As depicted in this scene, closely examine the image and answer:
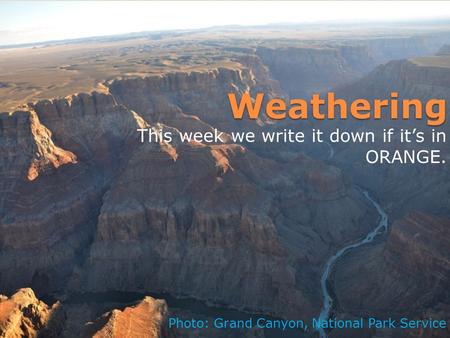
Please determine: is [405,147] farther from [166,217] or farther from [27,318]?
[27,318]

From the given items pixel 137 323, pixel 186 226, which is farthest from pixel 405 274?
pixel 137 323

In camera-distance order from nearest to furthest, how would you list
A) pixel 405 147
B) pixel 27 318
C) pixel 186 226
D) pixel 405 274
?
pixel 27 318 < pixel 405 274 < pixel 186 226 < pixel 405 147

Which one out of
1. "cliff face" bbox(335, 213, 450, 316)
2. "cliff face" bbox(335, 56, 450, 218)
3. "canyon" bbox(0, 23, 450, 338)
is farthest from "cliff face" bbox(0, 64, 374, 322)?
"cliff face" bbox(335, 56, 450, 218)

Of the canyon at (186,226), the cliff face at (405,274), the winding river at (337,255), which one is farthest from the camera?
the winding river at (337,255)

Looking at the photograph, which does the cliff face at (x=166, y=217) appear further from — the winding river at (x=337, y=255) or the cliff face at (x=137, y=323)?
the cliff face at (x=137, y=323)

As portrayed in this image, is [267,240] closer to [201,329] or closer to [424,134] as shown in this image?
[201,329]

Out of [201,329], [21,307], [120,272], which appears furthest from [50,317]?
[120,272]

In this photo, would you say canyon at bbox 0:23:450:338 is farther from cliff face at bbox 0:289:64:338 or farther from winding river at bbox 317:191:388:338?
winding river at bbox 317:191:388:338

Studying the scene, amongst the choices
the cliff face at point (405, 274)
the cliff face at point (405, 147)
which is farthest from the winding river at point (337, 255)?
the cliff face at point (405, 147)
